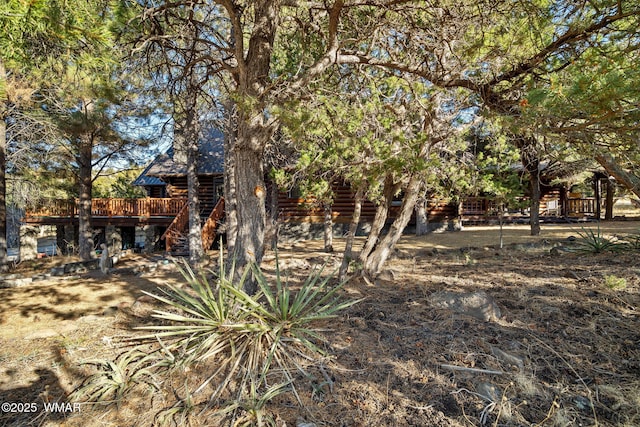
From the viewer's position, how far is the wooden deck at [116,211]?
1789 centimetres

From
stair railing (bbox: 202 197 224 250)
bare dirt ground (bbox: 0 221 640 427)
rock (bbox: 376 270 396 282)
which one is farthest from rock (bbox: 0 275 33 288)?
rock (bbox: 376 270 396 282)

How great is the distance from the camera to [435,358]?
338 centimetres

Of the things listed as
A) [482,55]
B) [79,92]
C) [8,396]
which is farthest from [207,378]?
[79,92]

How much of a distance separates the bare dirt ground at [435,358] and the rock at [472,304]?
90 mm

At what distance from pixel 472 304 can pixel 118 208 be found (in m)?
19.3

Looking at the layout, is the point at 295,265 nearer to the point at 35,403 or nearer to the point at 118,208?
the point at 35,403

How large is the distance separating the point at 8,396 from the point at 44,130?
1068 centimetres

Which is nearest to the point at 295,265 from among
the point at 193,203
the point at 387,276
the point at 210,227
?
the point at 387,276

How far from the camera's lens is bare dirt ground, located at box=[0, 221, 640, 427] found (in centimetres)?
272

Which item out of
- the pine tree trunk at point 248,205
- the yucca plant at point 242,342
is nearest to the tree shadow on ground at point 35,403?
the yucca plant at point 242,342

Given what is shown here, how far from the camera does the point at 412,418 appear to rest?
2.63m

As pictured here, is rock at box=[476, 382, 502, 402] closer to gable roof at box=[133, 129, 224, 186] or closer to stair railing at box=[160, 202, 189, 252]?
stair railing at box=[160, 202, 189, 252]

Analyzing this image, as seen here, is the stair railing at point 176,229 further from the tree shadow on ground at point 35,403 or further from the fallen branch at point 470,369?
the fallen branch at point 470,369

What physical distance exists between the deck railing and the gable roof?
1.63 m
